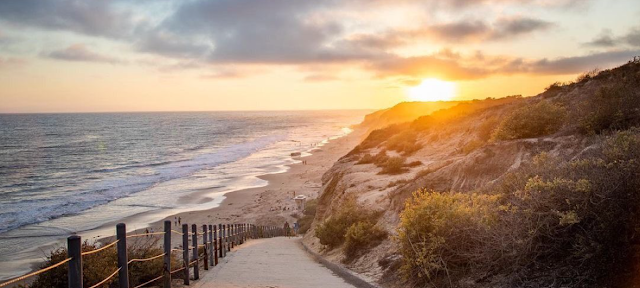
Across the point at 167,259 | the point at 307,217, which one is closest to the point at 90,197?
the point at 307,217

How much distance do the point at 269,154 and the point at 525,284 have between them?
75.8m

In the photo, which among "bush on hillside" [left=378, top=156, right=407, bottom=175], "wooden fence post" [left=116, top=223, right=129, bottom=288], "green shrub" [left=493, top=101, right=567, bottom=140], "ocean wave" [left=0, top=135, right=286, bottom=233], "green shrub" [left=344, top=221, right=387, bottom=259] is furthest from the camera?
"ocean wave" [left=0, top=135, right=286, bottom=233]

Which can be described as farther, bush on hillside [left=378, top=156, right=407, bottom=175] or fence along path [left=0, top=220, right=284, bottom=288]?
bush on hillside [left=378, top=156, right=407, bottom=175]

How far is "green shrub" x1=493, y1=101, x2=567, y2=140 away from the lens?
16.0m

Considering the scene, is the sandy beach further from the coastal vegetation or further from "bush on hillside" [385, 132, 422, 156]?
the coastal vegetation

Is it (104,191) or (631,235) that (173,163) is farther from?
(631,235)

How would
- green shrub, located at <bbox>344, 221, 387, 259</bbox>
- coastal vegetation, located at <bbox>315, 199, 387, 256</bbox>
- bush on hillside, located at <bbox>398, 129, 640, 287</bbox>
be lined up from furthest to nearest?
1. coastal vegetation, located at <bbox>315, 199, 387, 256</bbox>
2. green shrub, located at <bbox>344, 221, 387, 259</bbox>
3. bush on hillside, located at <bbox>398, 129, 640, 287</bbox>

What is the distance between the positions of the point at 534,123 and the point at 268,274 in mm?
11597

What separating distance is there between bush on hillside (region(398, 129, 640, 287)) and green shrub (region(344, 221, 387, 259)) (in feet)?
12.2

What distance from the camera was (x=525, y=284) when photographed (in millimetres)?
6117

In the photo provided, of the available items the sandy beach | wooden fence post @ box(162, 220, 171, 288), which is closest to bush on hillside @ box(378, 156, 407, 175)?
the sandy beach

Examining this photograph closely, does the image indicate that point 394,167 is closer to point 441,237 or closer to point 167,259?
point 441,237

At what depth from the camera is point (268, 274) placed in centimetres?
1013

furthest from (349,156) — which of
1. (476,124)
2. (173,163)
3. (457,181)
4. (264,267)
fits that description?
(173,163)
